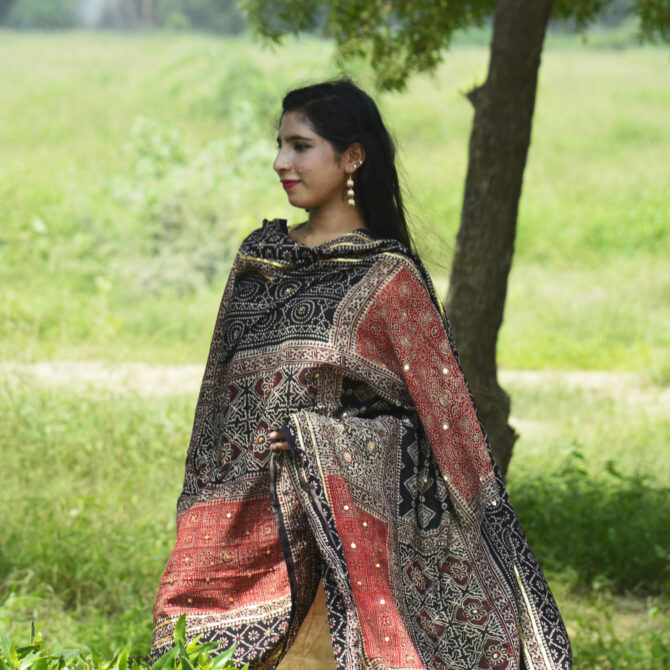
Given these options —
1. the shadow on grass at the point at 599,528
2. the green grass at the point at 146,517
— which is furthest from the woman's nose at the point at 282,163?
the shadow on grass at the point at 599,528

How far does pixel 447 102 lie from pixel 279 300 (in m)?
18.0

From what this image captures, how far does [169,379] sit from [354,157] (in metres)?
5.02

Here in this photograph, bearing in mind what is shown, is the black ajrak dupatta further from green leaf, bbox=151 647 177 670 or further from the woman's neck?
green leaf, bbox=151 647 177 670

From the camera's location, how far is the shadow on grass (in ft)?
15.4

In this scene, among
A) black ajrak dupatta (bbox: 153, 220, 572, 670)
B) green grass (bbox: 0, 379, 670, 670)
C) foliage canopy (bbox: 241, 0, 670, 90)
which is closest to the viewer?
black ajrak dupatta (bbox: 153, 220, 572, 670)

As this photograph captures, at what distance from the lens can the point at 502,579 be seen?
8.79 ft

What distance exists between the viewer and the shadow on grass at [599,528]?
4.69 meters

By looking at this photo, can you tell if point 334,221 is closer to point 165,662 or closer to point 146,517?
point 165,662

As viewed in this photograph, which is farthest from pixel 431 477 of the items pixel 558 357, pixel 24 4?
pixel 24 4

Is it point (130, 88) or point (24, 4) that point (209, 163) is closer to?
point (130, 88)

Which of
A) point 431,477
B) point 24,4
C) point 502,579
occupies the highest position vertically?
point 431,477

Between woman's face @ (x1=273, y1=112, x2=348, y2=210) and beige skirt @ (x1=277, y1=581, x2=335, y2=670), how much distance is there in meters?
1.01

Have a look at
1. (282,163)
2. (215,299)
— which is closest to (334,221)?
(282,163)

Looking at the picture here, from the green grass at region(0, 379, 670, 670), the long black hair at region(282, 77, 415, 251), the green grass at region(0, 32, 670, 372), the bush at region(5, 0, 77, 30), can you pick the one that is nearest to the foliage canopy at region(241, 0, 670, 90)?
the green grass at region(0, 32, 670, 372)
